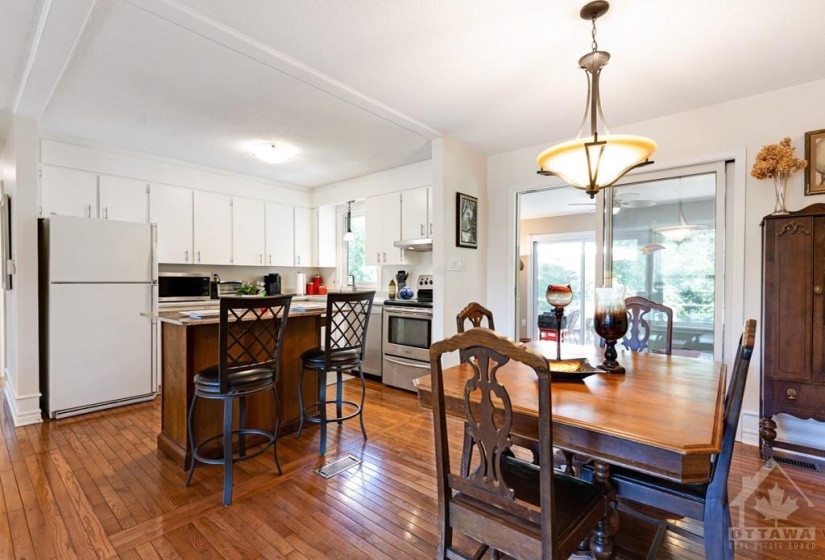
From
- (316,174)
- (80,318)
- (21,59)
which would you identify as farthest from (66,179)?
(316,174)

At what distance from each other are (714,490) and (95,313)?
4285 mm

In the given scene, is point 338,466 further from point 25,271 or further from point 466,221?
point 25,271

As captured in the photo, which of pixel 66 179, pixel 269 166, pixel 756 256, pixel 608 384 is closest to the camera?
pixel 608 384

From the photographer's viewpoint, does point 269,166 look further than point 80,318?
Yes

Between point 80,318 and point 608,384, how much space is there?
13.1 ft

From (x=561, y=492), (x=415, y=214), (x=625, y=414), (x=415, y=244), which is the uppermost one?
(x=415, y=214)

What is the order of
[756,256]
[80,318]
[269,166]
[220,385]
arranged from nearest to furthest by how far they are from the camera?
[220,385] → [756,256] → [80,318] → [269,166]

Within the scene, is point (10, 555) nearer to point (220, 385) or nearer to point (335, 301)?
point (220, 385)

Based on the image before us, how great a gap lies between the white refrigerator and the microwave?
0.68 metres

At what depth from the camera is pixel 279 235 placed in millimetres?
5418

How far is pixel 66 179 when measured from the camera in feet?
12.2

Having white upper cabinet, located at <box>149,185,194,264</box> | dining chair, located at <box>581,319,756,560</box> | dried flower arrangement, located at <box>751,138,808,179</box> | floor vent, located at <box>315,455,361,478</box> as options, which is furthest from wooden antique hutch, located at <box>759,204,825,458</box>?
white upper cabinet, located at <box>149,185,194,264</box>

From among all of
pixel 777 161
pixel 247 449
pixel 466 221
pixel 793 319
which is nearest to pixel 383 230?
pixel 466 221

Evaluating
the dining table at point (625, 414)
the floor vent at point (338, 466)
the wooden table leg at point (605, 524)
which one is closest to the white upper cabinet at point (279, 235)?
the floor vent at point (338, 466)
